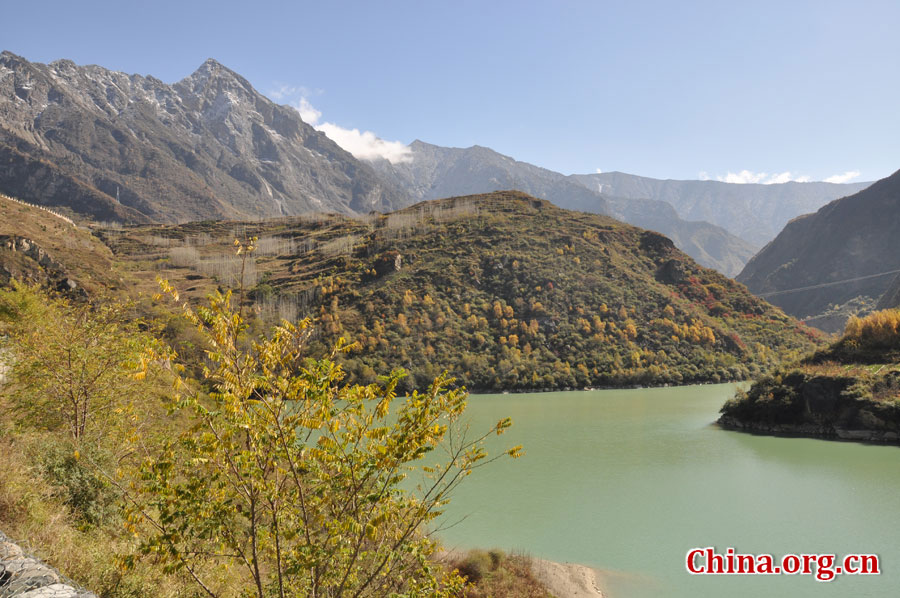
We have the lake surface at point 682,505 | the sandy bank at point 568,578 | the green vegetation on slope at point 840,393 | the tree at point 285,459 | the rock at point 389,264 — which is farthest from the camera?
the rock at point 389,264

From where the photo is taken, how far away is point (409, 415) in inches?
118

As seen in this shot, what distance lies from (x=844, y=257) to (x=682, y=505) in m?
142

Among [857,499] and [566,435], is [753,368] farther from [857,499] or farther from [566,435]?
[857,499]

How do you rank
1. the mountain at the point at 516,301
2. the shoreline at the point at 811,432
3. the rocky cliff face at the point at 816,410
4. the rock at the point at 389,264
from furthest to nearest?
the rock at the point at 389,264
the mountain at the point at 516,301
the rocky cliff face at the point at 816,410
the shoreline at the point at 811,432

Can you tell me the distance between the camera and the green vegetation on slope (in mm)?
23875

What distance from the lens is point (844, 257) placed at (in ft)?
397

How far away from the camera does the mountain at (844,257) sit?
367 ft

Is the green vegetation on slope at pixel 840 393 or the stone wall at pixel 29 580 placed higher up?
the stone wall at pixel 29 580

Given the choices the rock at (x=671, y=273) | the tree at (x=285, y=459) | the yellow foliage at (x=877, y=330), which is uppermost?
the rock at (x=671, y=273)

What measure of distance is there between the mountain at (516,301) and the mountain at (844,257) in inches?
2267

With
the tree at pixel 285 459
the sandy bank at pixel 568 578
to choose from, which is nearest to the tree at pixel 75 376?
the tree at pixel 285 459

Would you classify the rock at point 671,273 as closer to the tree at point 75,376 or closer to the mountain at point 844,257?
the mountain at point 844,257

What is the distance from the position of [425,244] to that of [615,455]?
215ft

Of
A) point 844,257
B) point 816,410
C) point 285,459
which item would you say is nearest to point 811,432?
point 816,410
